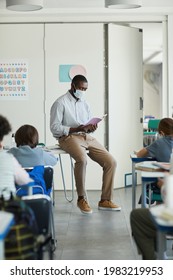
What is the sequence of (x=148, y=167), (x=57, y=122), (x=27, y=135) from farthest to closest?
1. (x=57, y=122)
2. (x=27, y=135)
3. (x=148, y=167)

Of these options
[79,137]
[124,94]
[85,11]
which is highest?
[85,11]

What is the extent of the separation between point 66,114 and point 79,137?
312 millimetres

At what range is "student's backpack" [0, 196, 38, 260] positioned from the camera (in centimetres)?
292

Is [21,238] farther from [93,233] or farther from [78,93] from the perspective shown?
[78,93]

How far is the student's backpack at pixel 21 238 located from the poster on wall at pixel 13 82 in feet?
18.0

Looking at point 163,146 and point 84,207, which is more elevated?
point 163,146

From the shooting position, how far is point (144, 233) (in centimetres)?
366

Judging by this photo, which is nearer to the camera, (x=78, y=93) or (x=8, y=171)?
(x=8, y=171)

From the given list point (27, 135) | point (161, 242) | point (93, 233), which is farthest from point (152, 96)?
point (161, 242)

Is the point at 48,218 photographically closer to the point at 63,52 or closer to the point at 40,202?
the point at 40,202

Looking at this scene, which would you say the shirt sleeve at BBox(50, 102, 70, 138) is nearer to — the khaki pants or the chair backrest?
the khaki pants

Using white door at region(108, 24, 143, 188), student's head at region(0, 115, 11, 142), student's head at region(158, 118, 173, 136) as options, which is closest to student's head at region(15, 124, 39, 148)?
student's head at region(158, 118, 173, 136)

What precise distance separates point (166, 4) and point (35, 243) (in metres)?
6.05
